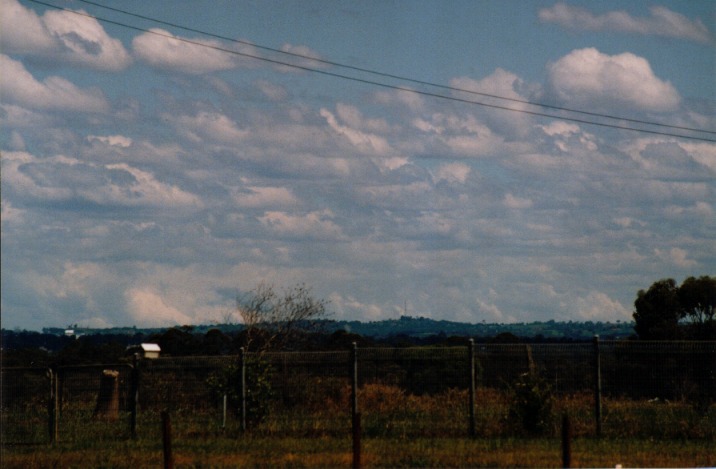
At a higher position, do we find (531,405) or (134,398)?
(134,398)

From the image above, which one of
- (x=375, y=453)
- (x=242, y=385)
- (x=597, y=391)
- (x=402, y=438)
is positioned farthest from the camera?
(x=242, y=385)

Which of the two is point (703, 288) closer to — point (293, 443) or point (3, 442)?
point (293, 443)

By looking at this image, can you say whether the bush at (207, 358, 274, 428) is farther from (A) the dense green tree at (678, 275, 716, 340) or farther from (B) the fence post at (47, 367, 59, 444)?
(A) the dense green tree at (678, 275, 716, 340)

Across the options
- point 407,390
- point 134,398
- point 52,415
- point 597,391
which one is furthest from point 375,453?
point 52,415

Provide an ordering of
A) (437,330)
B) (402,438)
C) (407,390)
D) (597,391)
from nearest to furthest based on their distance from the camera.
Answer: (402,438) < (597,391) < (407,390) < (437,330)

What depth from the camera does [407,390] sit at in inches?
1045

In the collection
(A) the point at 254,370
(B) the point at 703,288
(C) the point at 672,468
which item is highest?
(B) the point at 703,288

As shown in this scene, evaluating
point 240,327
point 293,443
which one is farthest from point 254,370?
point 240,327

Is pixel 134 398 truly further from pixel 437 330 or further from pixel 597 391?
pixel 437 330

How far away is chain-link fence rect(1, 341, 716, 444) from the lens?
23.8m

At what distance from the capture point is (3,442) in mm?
24453

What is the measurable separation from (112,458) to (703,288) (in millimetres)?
29731

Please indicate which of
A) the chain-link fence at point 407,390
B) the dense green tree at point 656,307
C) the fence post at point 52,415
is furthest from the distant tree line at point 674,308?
the fence post at point 52,415

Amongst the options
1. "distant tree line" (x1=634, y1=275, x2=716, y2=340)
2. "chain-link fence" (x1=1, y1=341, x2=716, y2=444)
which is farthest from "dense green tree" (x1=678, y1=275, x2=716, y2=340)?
"chain-link fence" (x1=1, y1=341, x2=716, y2=444)
